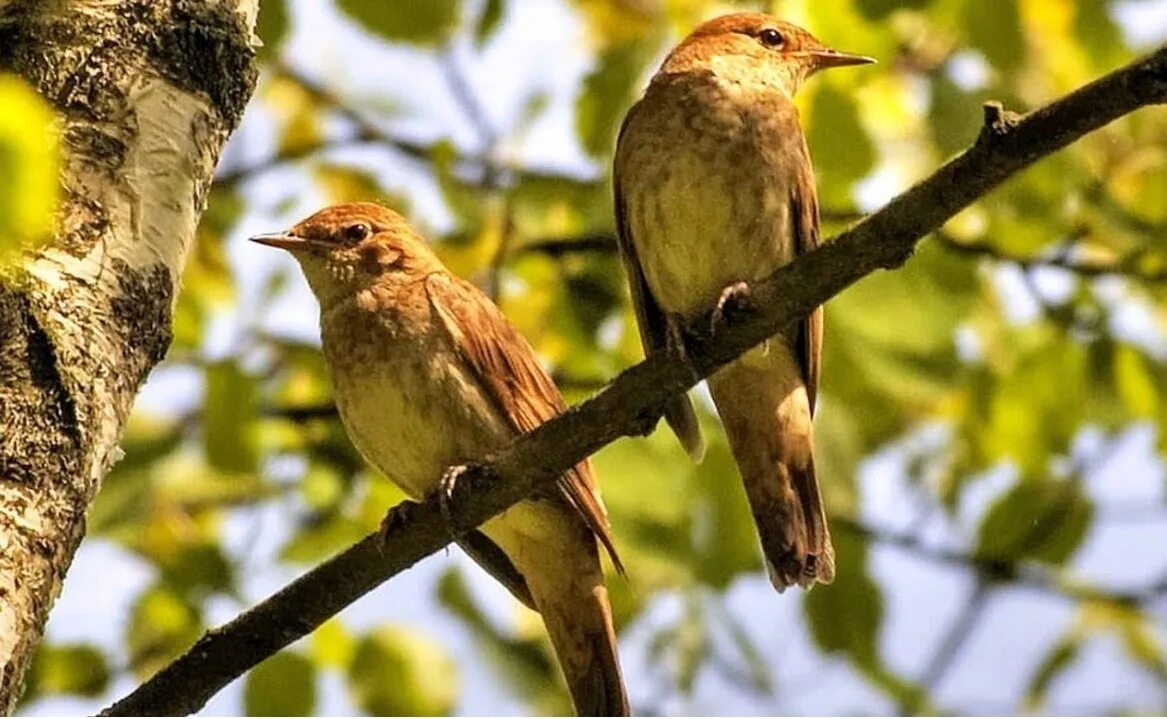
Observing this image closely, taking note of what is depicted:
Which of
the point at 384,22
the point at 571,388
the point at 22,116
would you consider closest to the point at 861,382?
the point at 571,388

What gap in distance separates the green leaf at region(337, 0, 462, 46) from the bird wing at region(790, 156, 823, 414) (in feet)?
2.98

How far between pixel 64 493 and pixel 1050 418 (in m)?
A: 3.03

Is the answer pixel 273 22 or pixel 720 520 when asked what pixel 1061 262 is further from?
pixel 273 22

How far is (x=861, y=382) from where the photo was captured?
3.89 metres

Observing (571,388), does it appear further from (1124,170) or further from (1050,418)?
(1124,170)

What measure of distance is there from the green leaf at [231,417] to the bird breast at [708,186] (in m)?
1.00

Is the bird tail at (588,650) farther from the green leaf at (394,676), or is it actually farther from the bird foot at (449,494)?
the bird foot at (449,494)

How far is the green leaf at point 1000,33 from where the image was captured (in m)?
3.75

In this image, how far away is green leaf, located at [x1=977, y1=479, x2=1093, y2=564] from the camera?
4.62m

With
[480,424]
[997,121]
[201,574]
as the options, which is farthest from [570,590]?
[997,121]

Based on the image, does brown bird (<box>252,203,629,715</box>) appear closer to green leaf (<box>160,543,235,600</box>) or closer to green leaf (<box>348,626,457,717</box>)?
green leaf (<box>348,626,457,717</box>)

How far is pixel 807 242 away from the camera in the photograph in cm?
334

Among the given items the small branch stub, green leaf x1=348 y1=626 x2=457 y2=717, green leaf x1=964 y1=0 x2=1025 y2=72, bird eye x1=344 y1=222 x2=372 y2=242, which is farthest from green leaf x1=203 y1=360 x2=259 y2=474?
the small branch stub

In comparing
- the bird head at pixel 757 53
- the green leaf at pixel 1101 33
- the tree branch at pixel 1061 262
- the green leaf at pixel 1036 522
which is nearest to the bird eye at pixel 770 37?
the bird head at pixel 757 53
